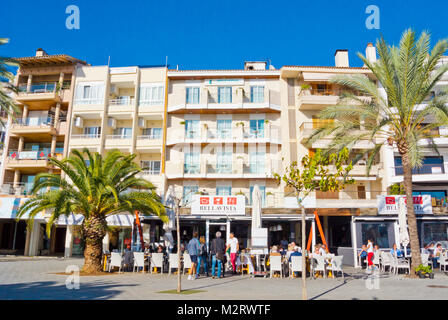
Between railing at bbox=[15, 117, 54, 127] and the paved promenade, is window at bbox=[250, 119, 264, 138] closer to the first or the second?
railing at bbox=[15, 117, 54, 127]

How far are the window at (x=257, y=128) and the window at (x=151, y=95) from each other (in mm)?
7488

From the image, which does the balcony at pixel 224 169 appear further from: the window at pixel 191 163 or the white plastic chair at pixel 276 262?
the white plastic chair at pixel 276 262

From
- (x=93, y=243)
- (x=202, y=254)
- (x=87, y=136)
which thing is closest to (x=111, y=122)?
(x=87, y=136)

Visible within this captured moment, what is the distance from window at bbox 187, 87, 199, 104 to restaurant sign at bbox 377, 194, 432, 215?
1562cm

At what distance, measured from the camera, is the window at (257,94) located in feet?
96.2

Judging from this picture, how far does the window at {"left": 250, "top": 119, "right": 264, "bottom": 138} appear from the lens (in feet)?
94.0

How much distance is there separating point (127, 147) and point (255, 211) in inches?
633

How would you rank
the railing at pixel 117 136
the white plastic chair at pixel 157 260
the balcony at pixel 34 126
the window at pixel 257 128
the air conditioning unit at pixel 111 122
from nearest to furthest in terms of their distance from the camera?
1. the white plastic chair at pixel 157 260
2. the window at pixel 257 128
3. the balcony at pixel 34 126
4. the air conditioning unit at pixel 111 122
5. the railing at pixel 117 136

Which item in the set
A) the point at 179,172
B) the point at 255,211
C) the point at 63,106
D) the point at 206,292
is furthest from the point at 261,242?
the point at 63,106

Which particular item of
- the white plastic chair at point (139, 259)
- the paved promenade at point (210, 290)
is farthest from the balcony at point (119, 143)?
the paved promenade at point (210, 290)

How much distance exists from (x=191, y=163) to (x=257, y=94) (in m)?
7.49

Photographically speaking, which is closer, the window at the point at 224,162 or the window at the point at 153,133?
the window at the point at 224,162

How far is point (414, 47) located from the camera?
15219 millimetres

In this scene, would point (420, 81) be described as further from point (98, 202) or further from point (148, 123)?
point (148, 123)
